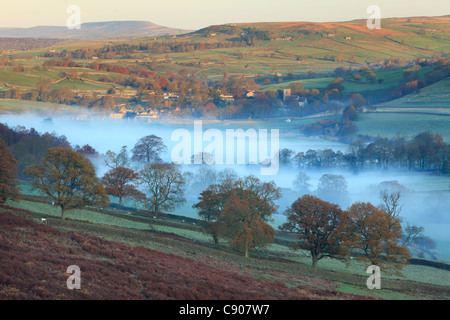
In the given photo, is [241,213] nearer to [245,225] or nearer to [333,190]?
[245,225]

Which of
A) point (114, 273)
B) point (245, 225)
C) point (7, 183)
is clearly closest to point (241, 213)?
point (245, 225)

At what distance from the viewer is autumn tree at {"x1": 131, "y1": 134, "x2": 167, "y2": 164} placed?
191 ft

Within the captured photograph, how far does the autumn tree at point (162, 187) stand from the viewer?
1464 inches

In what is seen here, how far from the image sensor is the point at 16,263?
42.8 ft

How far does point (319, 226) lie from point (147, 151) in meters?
35.7

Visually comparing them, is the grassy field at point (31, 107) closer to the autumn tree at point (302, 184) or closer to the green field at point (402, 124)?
the autumn tree at point (302, 184)

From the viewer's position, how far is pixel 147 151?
59.0 metres

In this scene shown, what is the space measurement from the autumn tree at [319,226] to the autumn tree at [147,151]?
1294 inches

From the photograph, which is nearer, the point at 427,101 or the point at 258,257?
the point at 258,257

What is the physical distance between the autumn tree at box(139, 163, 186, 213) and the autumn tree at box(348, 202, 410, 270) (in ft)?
51.7

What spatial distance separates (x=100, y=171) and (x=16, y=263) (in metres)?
39.2

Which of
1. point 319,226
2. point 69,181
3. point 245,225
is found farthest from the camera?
point 69,181

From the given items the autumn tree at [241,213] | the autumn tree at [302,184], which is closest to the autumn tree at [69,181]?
the autumn tree at [241,213]

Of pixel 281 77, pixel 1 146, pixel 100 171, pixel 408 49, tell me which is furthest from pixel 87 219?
pixel 408 49
